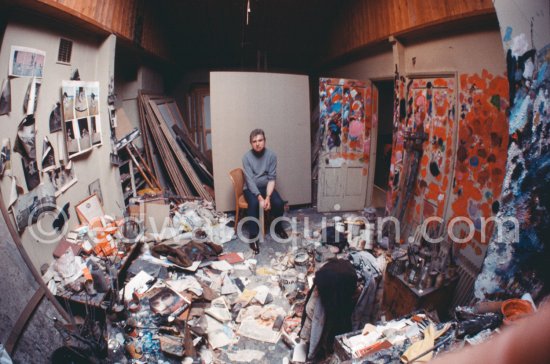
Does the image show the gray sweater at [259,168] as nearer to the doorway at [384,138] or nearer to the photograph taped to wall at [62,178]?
the photograph taped to wall at [62,178]

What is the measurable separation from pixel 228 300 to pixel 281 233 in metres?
1.60

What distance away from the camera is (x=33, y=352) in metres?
2.11

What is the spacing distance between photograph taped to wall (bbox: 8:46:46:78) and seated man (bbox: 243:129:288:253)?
8.22 ft

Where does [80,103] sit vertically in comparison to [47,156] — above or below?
above

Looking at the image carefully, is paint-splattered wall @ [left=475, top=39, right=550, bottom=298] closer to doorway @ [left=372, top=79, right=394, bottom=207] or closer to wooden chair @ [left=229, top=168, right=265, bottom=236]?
wooden chair @ [left=229, top=168, right=265, bottom=236]

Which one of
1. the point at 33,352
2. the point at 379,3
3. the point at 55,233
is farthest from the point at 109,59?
the point at 379,3

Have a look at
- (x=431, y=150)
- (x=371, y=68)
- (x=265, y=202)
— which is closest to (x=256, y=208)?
(x=265, y=202)

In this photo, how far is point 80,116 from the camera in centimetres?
376

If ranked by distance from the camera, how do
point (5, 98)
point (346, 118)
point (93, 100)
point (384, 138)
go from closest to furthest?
point (5, 98) → point (93, 100) → point (346, 118) → point (384, 138)

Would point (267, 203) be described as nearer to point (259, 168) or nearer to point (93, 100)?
point (259, 168)

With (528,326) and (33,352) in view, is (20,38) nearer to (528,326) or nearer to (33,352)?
(33,352)

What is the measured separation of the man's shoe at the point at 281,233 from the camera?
471 cm

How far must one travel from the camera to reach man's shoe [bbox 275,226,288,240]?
471 cm

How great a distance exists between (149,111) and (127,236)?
8.96 ft
